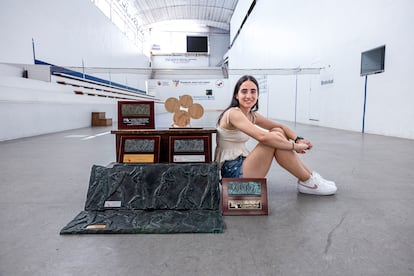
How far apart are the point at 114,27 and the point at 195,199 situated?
430 inches

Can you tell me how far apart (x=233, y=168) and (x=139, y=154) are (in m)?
0.57

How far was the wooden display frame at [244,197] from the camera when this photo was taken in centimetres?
127

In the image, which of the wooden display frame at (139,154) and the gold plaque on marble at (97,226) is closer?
the gold plaque on marble at (97,226)

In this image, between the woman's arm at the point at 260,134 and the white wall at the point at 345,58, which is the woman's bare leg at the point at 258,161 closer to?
the woman's arm at the point at 260,134

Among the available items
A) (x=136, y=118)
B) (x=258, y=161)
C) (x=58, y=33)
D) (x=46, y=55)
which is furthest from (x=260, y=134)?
(x=58, y=33)

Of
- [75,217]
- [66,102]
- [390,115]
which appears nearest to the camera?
[75,217]

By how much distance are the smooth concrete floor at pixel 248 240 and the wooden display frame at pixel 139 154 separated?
321mm

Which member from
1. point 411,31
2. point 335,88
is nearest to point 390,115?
point 411,31

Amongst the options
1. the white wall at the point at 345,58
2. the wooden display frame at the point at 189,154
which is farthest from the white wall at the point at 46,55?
the white wall at the point at 345,58

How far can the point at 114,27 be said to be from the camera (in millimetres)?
10570

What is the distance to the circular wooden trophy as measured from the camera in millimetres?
1771

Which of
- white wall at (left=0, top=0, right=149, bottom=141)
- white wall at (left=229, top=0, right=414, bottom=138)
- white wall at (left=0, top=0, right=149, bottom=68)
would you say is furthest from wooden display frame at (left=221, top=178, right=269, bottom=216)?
white wall at (left=0, top=0, right=149, bottom=68)

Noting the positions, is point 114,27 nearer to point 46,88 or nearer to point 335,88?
point 46,88

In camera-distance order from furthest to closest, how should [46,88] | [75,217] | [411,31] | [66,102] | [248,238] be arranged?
[66,102] < [46,88] < [411,31] < [75,217] < [248,238]
